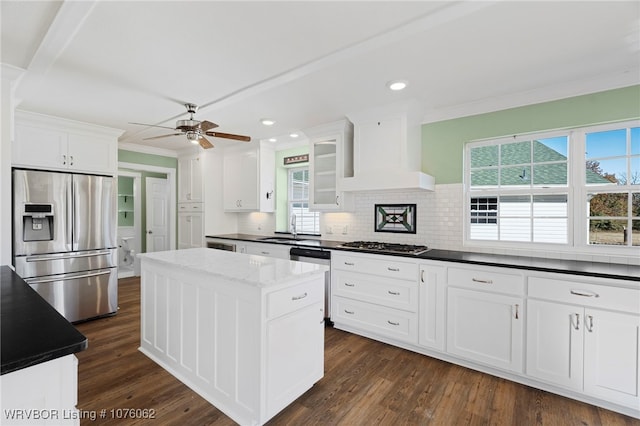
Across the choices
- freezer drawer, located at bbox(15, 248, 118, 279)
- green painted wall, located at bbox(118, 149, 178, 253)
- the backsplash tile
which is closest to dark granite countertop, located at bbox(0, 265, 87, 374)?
freezer drawer, located at bbox(15, 248, 118, 279)

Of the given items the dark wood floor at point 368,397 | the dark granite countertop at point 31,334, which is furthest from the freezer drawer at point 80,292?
the dark granite countertop at point 31,334

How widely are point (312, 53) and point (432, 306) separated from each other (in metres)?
2.31

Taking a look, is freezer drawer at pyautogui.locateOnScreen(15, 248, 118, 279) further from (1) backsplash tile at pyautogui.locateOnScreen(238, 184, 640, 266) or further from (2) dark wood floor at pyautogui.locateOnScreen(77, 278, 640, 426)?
(1) backsplash tile at pyautogui.locateOnScreen(238, 184, 640, 266)

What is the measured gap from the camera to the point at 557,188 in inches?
107

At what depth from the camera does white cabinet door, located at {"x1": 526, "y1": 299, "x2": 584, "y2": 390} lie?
81.5 inches

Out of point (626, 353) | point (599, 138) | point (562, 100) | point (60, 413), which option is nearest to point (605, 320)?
point (626, 353)

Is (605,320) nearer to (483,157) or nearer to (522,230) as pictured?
(522,230)

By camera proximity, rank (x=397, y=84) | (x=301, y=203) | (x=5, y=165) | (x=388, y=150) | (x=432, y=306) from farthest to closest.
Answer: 1. (x=301, y=203)
2. (x=388, y=150)
3. (x=432, y=306)
4. (x=397, y=84)
5. (x=5, y=165)

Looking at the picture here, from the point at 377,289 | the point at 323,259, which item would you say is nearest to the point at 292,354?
the point at 377,289

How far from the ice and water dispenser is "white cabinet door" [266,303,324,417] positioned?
3101mm

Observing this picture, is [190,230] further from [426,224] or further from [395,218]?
[426,224]

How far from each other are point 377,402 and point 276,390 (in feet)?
2.43

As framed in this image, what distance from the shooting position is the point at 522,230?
288 cm

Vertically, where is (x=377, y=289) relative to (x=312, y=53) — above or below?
below
